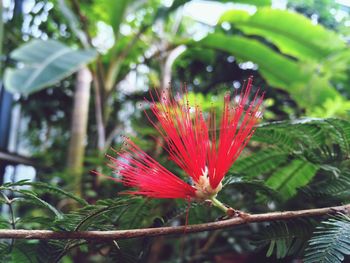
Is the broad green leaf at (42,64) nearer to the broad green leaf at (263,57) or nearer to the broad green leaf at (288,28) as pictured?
the broad green leaf at (263,57)

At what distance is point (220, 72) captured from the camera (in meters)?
3.32

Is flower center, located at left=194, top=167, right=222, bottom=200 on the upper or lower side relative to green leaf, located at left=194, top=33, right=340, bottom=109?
lower

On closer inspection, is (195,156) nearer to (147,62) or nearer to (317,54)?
(317,54)

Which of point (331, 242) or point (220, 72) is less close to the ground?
point (220, 72)

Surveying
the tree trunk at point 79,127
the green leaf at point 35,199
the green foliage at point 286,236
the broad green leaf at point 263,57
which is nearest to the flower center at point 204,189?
the green foliage at point 286,236

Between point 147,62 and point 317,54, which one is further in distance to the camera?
point 147,62

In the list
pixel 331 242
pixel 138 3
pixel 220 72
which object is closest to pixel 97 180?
pixel 138 3

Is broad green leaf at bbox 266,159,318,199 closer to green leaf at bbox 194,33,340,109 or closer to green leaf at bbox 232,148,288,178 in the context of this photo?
green leaf at bbox 232,148,288,178

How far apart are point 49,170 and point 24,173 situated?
77cm

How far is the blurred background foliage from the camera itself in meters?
0.75

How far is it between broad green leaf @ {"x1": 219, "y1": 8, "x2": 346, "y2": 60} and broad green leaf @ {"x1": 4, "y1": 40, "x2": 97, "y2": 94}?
102 centimetres

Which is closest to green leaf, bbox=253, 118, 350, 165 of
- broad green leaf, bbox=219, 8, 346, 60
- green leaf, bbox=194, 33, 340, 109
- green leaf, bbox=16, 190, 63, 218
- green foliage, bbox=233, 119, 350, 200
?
green foliage, bbox=233, 119, 350, 200

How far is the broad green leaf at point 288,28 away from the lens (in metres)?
2.52

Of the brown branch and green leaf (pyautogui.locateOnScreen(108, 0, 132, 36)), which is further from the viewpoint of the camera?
green leaf (pyautogui.locateOnScreen(108, 0, 132, 36))
